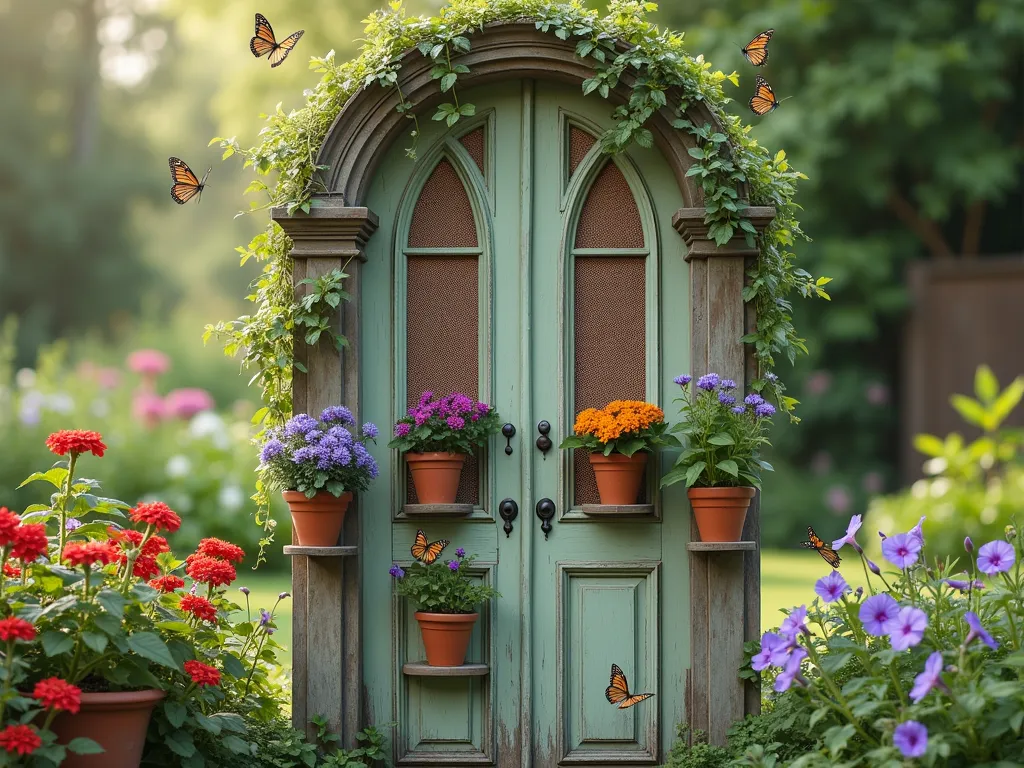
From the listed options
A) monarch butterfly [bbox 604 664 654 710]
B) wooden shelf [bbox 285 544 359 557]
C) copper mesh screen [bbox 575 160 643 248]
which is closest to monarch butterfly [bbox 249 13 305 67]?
copper mesh screen [bbox 575 160 643 248]

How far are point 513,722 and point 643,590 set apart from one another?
29.5 inches

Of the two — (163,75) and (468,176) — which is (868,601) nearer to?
(468,176)

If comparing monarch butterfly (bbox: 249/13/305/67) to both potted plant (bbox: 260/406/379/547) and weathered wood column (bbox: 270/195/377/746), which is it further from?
potted plant (bbox: 260/406/379/547)

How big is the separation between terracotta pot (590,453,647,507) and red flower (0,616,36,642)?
2123 mm

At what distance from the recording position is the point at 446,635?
4.38 metres

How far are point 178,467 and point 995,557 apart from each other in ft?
26.0

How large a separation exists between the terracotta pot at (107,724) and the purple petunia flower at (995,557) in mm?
2777

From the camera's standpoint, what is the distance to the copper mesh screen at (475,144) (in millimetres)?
4703

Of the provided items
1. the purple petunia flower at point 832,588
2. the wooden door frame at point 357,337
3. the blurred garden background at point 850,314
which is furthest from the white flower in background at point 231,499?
the purple petunia flower at point 832,588

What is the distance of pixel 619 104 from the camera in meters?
4.58

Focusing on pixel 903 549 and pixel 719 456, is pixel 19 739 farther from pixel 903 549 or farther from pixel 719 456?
pixel 903 549

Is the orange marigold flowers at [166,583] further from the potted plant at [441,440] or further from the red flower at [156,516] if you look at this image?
the potted plant at [441,440]

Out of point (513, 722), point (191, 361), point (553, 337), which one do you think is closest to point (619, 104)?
point (553, 337)

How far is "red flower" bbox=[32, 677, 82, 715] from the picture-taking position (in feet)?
10.9
